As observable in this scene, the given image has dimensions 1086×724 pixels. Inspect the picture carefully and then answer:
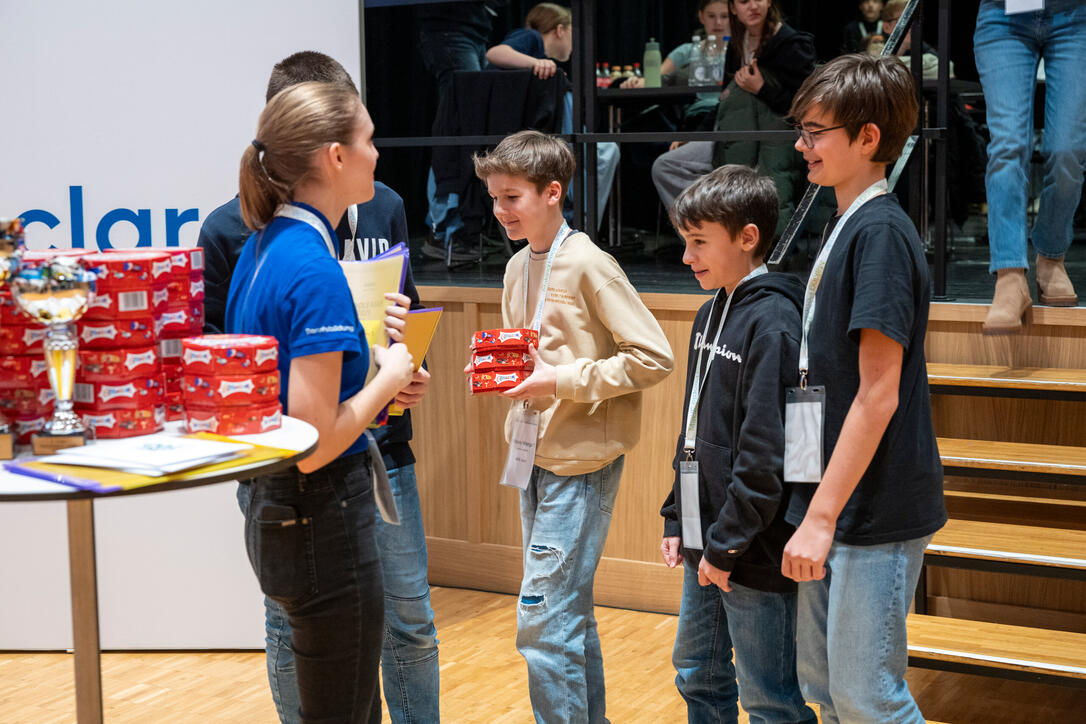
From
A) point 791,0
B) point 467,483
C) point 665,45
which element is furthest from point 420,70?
point 467,483

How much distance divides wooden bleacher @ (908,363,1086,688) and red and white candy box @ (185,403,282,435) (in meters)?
1.89

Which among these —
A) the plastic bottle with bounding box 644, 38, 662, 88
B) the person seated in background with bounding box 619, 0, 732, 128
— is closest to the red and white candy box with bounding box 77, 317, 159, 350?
the person seated in background with bounding box 619, 0, 732, 128

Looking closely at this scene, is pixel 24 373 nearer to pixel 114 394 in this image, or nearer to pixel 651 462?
pixel 114 394

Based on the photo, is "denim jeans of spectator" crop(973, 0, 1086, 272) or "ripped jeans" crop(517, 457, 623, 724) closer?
"ripped jeans" crop(517, 457, 623, 724)

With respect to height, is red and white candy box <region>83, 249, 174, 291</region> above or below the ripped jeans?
above

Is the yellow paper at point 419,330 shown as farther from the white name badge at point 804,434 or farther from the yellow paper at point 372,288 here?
the white name badge at point 804,434

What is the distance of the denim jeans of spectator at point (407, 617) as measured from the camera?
2570 millimetres

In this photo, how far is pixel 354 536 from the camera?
177 centimetres

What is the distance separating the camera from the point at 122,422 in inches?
63.3

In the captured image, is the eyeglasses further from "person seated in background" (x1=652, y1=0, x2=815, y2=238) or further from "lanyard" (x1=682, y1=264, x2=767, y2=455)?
"person seated in background" (x1=652, y1=0, x2=815, y2=238)

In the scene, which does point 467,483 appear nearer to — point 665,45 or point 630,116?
point 630,116

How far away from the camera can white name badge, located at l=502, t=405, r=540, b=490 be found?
8.19ft

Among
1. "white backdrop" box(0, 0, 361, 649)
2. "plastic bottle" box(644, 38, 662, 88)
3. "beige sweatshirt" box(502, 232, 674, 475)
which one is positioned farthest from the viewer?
"plastic bottle" box(644, 38, 662, 88)

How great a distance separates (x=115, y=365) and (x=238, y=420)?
20 cm
